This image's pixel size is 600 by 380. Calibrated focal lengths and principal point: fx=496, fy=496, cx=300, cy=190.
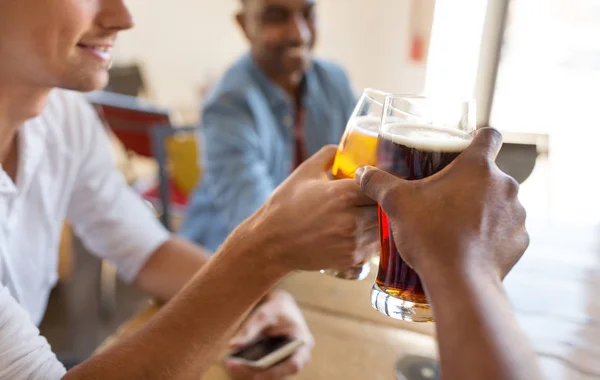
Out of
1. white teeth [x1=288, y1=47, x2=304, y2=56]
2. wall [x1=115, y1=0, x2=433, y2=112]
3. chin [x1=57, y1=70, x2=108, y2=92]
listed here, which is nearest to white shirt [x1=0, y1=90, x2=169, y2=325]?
chin [x1=57, y1=70, x2=108, y2=92]

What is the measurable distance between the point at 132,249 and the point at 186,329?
1.53ft

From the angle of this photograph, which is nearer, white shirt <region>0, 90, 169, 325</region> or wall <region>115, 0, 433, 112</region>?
white shirt <region>0, 90, 169, 325</region>

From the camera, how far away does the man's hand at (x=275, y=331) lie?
77 centimetres

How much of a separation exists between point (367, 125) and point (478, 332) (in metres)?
0.37

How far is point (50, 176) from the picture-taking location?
1.05 meters

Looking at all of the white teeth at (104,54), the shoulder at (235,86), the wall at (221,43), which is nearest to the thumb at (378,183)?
the white teeth at (104,54)

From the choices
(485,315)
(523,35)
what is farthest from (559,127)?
(485,315)

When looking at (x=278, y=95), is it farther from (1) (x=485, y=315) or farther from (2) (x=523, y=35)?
(2) (x=523, y=35)

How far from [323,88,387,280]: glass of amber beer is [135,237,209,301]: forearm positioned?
451 mm

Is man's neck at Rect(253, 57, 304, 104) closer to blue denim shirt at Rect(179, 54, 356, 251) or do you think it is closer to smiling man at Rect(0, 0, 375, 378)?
blue denim shirt at Rect(179, 54, 356, 251)

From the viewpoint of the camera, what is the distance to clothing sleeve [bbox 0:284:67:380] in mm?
644

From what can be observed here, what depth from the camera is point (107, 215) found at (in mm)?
1127

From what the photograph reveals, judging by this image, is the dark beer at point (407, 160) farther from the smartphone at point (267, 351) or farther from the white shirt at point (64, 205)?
the white shirt at point (64, 205)

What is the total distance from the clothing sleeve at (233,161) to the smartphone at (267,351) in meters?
0.59
